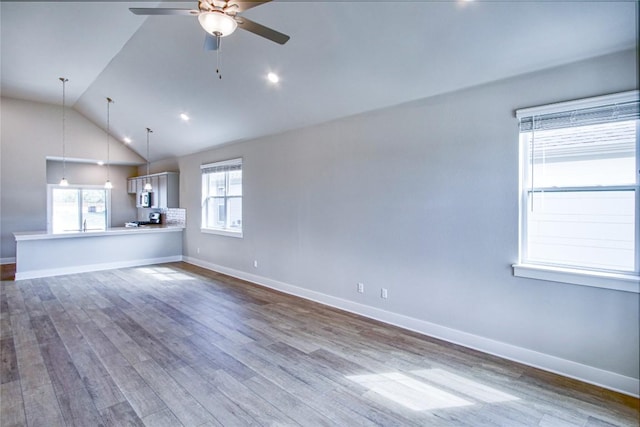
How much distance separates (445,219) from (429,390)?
5.59 feet

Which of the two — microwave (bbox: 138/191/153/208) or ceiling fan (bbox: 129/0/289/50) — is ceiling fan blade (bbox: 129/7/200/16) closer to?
ceiling fan (bbox: 129/0/289/50)

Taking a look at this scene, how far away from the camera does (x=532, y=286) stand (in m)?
2.97

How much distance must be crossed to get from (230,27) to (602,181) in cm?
321

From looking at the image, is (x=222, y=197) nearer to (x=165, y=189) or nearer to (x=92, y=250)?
(x=165, y=189)

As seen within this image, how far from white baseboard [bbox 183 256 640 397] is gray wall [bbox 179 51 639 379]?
0.05 metres

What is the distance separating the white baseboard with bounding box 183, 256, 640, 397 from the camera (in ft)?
8.53

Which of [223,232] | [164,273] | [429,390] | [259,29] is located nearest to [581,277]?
[429,390]

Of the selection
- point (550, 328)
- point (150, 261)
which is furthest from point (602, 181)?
point (150, 261)

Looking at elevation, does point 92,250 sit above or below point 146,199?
below

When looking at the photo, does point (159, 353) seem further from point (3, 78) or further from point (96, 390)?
point (3, 78)

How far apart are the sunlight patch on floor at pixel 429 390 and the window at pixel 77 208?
29.2 ft

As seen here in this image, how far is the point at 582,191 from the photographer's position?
2805 mm

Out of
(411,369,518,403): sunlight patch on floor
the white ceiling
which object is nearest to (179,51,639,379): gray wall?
the white ceiling

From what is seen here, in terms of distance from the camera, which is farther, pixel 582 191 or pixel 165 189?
pixel 165 189
